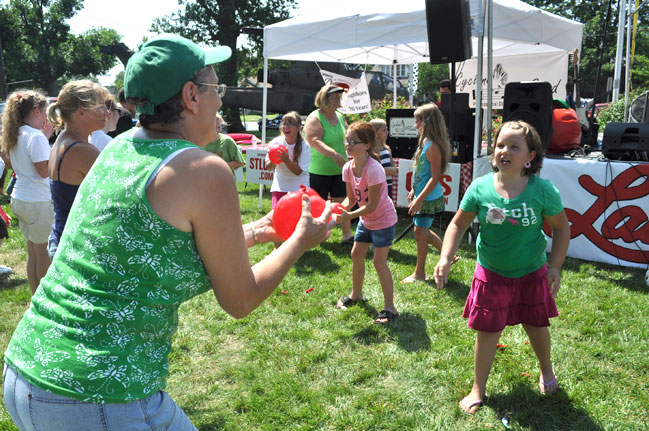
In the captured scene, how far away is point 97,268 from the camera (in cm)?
117

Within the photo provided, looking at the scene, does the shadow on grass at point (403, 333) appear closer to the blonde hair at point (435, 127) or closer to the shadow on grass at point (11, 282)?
the blonde hair at point (435, 127)

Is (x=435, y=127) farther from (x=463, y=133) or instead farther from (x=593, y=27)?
(x=593, y=27)

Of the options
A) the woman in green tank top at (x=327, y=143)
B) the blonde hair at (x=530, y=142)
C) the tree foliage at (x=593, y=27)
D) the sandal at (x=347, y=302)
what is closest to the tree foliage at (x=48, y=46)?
the tree foliage at (x=593, y=27)

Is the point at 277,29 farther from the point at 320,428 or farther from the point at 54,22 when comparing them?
the point at 54,22

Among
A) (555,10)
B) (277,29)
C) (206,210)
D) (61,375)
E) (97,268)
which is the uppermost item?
(555,10)

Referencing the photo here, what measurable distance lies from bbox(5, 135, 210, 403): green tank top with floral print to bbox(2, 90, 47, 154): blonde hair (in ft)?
10.9

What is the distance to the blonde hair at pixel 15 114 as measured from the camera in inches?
154

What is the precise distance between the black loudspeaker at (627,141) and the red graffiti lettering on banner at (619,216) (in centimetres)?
48

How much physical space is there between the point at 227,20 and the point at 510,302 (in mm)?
30982

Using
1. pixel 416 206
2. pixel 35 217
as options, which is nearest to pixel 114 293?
pixel 35 217

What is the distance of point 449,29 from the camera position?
19.1 feet

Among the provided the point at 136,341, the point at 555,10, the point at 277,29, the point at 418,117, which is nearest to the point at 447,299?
the point at 418,117

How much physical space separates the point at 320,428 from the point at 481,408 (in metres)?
0.98

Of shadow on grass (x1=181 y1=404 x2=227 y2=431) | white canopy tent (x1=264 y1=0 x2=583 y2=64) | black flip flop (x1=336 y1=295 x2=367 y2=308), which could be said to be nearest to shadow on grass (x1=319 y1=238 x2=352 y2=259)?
black flip flop (x1=336 y1=295 x2=367 y2=308)
